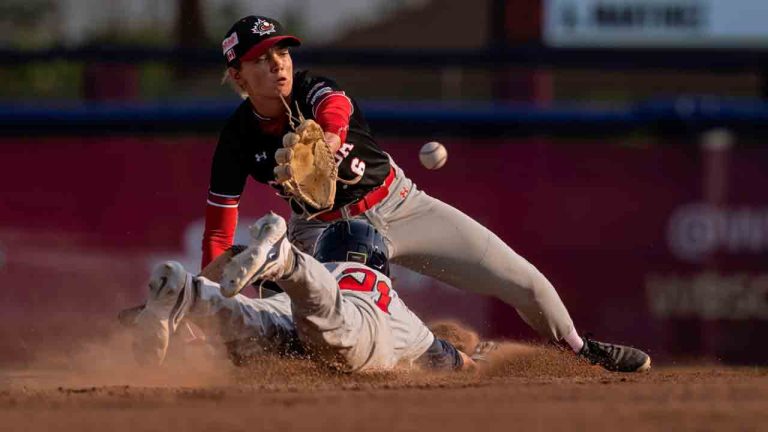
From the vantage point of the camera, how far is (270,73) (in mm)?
5949

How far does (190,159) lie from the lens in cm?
1061

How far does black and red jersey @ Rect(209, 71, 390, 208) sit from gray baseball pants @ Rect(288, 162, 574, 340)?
161 mm

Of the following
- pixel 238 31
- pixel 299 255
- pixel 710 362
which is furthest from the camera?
pixel 710 362

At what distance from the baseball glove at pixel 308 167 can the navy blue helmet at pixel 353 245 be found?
0.44 ft

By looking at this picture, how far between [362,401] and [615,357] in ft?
7.27

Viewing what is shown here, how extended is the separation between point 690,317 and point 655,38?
2346 mm

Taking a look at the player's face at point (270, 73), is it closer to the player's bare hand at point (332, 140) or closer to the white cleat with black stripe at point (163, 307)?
the player's bare hand at point (332, 140)

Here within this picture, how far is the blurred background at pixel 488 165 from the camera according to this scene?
411 inches

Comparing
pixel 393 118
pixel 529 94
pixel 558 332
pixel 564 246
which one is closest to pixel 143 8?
pixel 393 118

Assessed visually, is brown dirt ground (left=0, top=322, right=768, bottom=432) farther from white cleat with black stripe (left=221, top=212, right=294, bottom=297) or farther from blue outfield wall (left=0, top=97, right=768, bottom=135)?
blue outfield wall (left=0, top=97, right=768, bottom=135)

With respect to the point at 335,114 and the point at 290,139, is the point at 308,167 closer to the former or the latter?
the point at 290,139

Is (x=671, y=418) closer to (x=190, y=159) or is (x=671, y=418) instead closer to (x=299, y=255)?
(x=299, y=255)

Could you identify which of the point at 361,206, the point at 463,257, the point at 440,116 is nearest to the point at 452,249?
the point at 463,257

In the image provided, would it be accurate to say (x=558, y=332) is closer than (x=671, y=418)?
No
